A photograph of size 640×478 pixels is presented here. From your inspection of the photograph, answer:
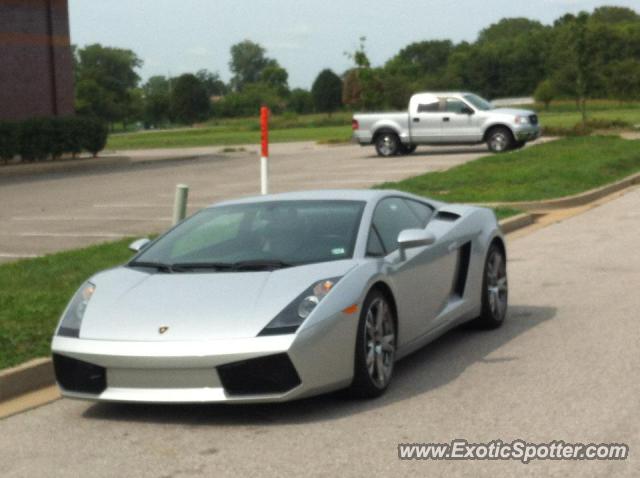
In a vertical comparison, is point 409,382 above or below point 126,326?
below

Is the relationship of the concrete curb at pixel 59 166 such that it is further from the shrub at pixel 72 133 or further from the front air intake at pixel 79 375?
the front air intake at pixel 79 375

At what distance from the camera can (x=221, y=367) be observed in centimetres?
689

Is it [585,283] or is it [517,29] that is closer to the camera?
[585,283]

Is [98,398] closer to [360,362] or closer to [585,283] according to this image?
[360,362]

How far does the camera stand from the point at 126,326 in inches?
282

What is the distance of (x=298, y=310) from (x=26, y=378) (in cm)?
205

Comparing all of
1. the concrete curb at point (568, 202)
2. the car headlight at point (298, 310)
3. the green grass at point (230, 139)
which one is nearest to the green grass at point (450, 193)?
the concrete curb at point (568, 202)

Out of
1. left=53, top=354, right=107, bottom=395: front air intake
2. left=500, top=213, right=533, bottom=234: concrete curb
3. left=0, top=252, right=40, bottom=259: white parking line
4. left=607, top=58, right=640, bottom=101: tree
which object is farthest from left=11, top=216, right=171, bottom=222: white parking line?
left=607, top=58, right=640, bottom=101: tree

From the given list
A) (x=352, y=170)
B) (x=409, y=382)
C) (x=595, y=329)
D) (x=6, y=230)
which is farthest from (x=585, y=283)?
(x=352, y=170)

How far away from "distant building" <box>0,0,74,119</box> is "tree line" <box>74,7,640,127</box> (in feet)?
21.2

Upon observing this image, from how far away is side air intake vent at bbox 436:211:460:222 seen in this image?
9430 mm

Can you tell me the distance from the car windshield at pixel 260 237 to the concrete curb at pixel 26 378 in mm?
892

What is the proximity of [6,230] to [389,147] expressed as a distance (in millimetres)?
19156

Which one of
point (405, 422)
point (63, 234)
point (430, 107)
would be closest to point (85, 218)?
point (63, 234)
